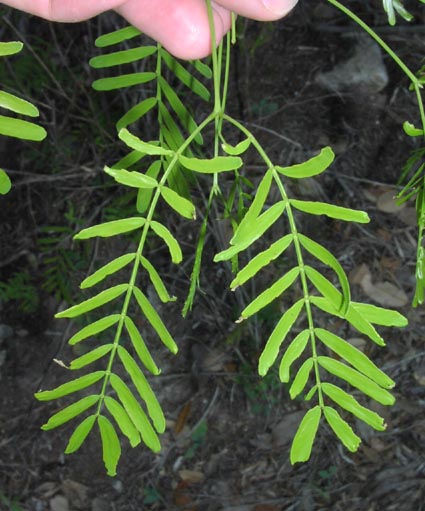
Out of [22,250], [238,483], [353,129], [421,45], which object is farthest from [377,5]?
[238,483]

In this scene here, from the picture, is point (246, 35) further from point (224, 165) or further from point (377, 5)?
point (224, 165)

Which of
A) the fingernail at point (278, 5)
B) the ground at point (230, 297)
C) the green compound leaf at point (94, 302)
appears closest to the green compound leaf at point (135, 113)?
the fingernail at point (278, 5)

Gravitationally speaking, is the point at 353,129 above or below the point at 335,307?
below

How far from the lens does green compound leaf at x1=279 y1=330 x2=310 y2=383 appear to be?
2.89 feet

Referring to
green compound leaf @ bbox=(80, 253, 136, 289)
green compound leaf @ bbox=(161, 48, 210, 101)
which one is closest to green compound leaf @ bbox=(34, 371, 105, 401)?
green compound leaf @ bbox=(80, 253, 136, 289)

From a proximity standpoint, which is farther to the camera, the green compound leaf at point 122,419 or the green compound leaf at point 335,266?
the green compound leaf at point 122,419

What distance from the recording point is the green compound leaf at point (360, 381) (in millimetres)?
895

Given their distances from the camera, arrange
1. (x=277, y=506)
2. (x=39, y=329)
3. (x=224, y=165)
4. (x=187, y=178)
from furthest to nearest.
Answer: (x=39, y=329) < (x=277, y=506) < (x=187, y=178) < (x=224, y=165)

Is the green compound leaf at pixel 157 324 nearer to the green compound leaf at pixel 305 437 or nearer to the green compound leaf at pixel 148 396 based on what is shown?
the green compound leaf at pixel 148 396

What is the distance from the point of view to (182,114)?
1.22m

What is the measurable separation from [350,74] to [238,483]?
142 centimetres

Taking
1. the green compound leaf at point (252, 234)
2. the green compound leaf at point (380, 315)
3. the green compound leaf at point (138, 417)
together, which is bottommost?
the green compound leaf at point (138, 417)

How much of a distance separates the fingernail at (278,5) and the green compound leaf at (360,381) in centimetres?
49

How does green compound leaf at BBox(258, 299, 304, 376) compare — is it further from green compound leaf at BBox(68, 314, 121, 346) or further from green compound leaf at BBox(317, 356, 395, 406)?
green compound leaf at BBox(68, 314, 121, 346)
